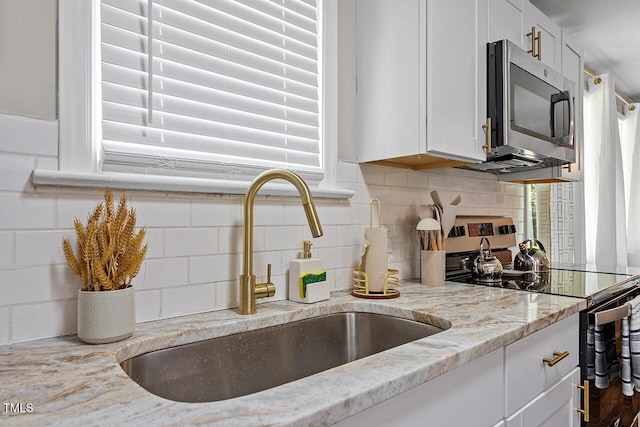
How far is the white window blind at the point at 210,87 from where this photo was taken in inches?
42.4

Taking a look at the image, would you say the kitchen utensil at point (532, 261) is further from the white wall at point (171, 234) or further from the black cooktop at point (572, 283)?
the white wall at point (171, 234)

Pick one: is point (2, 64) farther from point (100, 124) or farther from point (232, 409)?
point (232, 409)

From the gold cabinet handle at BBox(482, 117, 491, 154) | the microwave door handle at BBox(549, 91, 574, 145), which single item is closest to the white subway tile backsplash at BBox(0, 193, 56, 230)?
the gold cabinet handle at BBox(482, 117, 491, 154)

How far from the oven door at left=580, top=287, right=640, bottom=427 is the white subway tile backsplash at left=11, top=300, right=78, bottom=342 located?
1630 mm

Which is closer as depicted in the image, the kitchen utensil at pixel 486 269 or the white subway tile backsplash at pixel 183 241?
the white subway tile backsplash at pixel 183 241

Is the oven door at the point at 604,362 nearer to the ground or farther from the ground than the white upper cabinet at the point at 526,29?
nearer to the ground

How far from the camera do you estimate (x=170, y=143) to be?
1.16 m

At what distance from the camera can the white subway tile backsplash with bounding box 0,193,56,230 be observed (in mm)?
893

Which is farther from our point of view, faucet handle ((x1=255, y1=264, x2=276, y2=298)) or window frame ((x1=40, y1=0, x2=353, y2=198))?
faucet handle ((x1=255, y1=264, x2=276, y2=298))

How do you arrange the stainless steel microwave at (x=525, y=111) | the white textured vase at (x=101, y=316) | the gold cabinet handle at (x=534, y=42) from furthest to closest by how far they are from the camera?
the gold cabinet handle at (x=534, y=42), the stainless steel microwave at (x=525, y=111), the white textured vase at (x=101, y=316)

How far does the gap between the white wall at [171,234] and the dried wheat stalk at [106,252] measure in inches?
3.2

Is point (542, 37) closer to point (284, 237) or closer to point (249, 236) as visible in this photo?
point (284, 237)

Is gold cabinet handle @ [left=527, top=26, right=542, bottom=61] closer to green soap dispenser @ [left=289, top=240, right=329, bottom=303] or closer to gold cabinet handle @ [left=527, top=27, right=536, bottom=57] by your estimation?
gold cabinet handle @ [left=527, top=27, right=536, bottom=57]

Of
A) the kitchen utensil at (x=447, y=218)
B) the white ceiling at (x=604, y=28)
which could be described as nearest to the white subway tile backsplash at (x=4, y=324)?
the kitchen utensil at (x=447, y=218)
